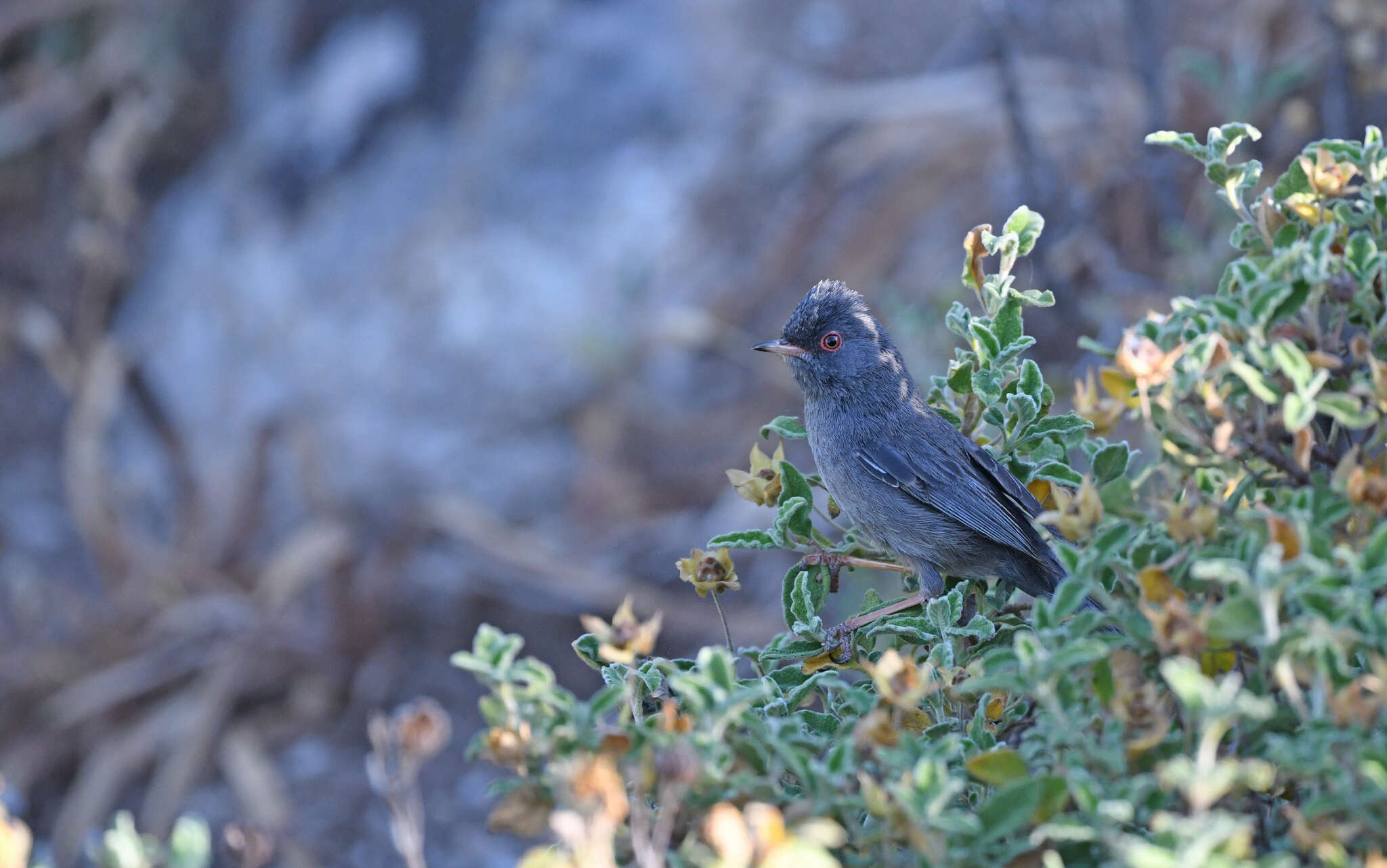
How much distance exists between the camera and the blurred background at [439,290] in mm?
5254

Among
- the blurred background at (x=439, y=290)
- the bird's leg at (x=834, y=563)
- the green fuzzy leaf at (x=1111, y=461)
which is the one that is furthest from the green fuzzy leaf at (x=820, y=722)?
the blurred background at (x=439, y=290)

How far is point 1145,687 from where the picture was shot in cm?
177

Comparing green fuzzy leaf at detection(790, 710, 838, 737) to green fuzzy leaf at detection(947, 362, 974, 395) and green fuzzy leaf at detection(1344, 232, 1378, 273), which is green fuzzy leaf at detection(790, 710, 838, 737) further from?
green fuzzy leaf at detection(1344, 232, 1378, 273)

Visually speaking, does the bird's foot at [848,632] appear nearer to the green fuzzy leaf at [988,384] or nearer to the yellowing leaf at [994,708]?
the yellowing leaf at [994,708]

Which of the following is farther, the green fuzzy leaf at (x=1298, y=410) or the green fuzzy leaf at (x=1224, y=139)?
the green fuzzy leaf at (x=1224, y=139)

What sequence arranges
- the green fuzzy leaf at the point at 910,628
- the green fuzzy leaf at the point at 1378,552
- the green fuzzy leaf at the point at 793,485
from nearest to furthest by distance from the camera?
the green fuzzy leaf at the point at 1378,552
the green fuzzy leaf at the point at 910,628
the green fuzzy leaf at the point at 793,485

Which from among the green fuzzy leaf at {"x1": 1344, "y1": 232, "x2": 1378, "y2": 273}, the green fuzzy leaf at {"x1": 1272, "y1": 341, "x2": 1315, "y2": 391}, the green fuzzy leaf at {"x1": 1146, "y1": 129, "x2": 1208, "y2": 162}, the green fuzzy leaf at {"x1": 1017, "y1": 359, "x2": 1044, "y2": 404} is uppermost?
the green fuzzy leaf at {"x1": 1146, "y1": 129, "x2": 1208, "y2": 162}

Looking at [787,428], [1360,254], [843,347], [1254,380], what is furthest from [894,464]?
[1254,380]

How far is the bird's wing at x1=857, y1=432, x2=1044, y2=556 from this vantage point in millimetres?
3223

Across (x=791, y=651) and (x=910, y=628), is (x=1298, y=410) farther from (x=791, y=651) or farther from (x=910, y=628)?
(x=791, y=651)

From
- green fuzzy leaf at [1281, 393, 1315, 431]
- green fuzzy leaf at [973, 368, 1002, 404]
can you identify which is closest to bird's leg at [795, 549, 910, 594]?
green fuzzy leaf at [973, 368, 1002, 404]

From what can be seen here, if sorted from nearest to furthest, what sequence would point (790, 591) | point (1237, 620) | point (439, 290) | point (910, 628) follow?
1. point (1237, 620)
2. point (910, 628)
3. point (790, 591)
4. point (439, 290)

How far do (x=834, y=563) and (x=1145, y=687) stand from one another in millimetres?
1332

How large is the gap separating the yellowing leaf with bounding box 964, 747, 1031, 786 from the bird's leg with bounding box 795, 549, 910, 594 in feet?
2.79
